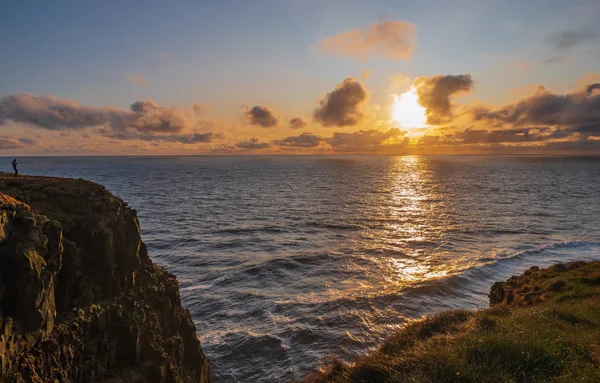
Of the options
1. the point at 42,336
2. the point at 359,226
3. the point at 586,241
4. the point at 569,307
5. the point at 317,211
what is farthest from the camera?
the point at 317,211

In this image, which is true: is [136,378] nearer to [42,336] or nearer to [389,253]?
[42,336]

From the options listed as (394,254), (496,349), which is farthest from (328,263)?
(496,349)

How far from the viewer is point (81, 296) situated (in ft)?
38.3

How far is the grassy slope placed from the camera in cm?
1097

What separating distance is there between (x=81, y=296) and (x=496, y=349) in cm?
1465

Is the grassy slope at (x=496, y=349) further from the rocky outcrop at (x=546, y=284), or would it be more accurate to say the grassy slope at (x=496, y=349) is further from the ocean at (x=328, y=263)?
the ocean at (x=328, y=263)

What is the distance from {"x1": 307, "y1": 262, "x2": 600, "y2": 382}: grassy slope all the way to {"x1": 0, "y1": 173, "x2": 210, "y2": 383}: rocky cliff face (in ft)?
23.3

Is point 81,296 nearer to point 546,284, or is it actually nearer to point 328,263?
point 328,263

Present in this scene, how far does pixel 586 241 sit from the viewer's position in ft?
146

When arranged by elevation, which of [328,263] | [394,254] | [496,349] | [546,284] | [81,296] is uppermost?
[81,296]

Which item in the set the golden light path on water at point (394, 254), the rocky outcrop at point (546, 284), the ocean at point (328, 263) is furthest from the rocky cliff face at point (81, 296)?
the rocky outcrop at point (546, 284)

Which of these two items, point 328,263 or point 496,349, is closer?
point 496,349

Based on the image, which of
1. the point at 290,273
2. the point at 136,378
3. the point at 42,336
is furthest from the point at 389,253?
the point at 42,336

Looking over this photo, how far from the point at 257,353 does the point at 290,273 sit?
12.1 metres
